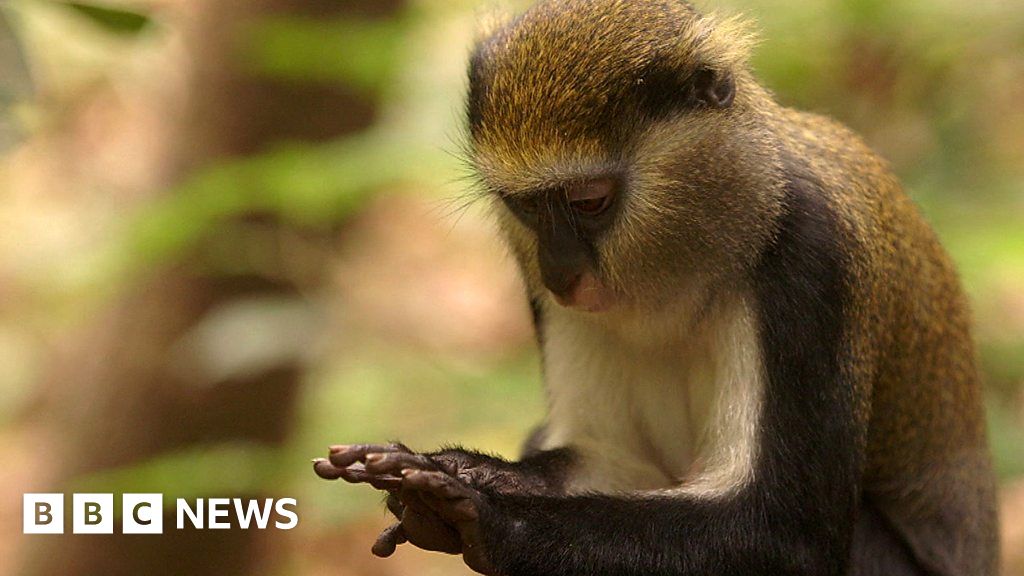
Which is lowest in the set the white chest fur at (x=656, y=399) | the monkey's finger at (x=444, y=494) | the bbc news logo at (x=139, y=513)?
the monkey's finger at (x=444, y=494)

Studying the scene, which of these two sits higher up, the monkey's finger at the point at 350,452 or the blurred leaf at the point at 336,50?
the blurred leaf at the point at 336,50

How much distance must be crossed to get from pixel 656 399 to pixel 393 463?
1.34 metres

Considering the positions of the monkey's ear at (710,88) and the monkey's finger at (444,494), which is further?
the monkey's ear at (710,88)

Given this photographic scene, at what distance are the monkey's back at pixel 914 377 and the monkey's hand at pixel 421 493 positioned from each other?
143 cm

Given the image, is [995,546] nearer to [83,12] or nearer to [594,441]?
[594,441]

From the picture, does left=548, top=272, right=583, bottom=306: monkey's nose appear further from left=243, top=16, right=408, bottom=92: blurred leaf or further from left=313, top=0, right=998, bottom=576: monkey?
left=243, top=16, right=408, bottom=92: blurred leaf

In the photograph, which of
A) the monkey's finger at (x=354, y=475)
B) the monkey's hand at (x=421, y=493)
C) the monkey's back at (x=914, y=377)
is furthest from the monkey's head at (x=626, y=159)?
the monkey's finger at (x=354, y=475)

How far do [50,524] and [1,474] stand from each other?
14.3 feet

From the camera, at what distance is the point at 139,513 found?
23.5ft

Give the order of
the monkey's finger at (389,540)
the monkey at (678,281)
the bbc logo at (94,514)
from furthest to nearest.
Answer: the bbc logo at (94,514) < the monkey at (678,281) < the monkey's finger at (389,540)

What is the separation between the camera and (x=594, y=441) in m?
4.93

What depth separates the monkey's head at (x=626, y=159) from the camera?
13.5 feet

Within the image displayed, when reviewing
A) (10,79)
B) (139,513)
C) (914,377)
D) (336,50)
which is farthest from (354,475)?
(139,513)

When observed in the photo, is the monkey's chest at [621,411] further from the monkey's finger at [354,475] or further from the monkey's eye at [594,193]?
the monkey's finger at [354,475]
